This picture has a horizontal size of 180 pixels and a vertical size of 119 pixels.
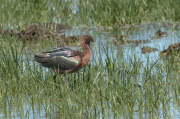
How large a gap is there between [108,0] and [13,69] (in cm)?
643

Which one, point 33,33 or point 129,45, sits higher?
point 33,33

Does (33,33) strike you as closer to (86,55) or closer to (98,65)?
(98,65)

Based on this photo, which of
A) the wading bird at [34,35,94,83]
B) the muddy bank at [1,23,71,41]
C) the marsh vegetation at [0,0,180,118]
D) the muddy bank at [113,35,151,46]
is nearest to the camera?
the marsh vegetation at [0,0,180,118]

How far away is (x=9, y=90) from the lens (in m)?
5.95

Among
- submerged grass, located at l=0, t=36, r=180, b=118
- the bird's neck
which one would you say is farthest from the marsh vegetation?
the bird's neck

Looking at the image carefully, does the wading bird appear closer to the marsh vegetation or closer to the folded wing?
the folded wing

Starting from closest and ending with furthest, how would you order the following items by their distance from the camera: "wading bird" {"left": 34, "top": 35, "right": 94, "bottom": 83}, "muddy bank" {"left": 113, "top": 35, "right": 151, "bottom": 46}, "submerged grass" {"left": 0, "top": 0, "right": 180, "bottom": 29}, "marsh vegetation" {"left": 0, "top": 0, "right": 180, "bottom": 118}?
"marsh vegetation" {"left": 0, "top": 0, "right": 180, "bottom": 118}, "wading bird" {"left": 34, "top": 35, "right": 94, "bottom": 83}, "muddy bank" {"left": 113, "top": 35, "right": 151, "bottom": 46}, "submerged grass" {"left": 0, "top": 0, "right": 180, "bottom": 29}

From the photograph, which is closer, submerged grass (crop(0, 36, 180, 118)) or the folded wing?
submerged grass (crop(0, 36, 180, 118))

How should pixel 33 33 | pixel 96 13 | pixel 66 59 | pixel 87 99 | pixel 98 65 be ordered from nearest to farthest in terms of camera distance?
1. pixel 87 99
2. pixel 66 59
3. pixel 98 65
4. pixel 33 33
5. pixel 96 13

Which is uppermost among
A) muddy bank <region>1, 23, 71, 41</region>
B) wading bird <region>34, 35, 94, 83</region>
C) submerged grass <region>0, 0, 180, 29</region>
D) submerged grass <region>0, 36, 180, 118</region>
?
submerged grass <region>0, 0, 180, 29</region>

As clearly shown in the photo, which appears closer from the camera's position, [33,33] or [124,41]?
[124,41]

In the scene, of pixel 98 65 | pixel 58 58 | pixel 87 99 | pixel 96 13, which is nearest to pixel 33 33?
pixel 96 13

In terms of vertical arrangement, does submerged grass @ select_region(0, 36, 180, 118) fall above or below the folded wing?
below

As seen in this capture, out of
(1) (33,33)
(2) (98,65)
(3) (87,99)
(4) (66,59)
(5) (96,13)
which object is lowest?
(3) (87,99)
